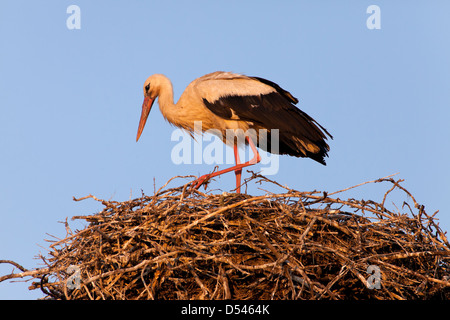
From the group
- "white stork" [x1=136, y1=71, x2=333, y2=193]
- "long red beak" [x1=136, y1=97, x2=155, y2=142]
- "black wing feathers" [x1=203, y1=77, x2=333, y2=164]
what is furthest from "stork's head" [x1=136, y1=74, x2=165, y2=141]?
"black wing feathers" [x1=203, y1=77, x2=333, y2=164]

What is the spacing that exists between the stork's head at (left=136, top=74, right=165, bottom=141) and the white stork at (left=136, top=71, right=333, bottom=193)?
0.26 metres

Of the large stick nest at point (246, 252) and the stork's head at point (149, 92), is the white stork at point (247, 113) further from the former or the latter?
the large stick nest at point (246, 252)

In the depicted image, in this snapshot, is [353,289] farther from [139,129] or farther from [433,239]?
[139,129]

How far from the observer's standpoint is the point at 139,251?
4.92m

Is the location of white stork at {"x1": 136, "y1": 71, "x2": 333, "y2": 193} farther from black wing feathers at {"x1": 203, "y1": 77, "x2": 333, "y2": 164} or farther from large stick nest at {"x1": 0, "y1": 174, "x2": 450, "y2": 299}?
large stick nest at {"x1": 0, "y1": 174, "x2": 450, "y2": 299}

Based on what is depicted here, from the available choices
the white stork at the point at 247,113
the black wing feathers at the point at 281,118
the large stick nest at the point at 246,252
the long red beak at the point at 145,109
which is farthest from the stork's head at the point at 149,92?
the large stick nest at the point at 246,252

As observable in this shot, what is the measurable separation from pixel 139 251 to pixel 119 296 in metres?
0.37

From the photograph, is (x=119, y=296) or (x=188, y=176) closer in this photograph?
(x=119, y=296)

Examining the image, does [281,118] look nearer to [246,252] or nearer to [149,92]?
[149,92]

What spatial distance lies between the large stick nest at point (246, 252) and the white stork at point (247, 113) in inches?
68.6

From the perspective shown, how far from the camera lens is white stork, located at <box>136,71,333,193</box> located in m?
7.16

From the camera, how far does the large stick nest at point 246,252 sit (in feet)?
15.7

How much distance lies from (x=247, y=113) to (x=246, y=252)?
8.36 feet
